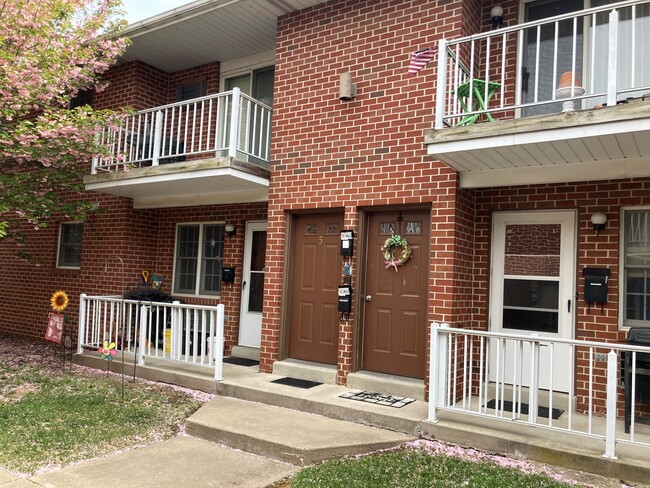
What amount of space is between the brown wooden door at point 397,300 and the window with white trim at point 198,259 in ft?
11.0

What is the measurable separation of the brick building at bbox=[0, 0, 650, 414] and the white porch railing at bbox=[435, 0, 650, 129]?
2 cm

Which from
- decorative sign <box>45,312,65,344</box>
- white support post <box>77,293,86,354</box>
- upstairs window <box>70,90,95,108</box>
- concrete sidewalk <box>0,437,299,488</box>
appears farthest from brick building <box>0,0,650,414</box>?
upstairs window <box>70,90,95,108</box>

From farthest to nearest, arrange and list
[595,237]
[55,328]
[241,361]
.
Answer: [241,361]
[55,328]
[595,237]

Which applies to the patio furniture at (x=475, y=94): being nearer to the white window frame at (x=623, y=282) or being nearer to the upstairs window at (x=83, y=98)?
the white window frame at (x=623, y=282)

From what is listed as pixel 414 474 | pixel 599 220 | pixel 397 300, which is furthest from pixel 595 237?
pixel 414 474

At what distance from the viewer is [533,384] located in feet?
14.7

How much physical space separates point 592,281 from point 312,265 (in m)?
3.38

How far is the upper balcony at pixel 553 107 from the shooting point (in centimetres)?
446

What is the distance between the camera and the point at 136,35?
8.43 m

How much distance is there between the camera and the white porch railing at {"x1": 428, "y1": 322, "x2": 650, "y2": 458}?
434 centimetres

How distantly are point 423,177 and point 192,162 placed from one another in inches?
129

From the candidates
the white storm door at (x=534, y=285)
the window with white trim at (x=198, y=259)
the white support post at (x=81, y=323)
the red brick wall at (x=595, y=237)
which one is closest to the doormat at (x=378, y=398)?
the white storm door at (x=534, y=285)

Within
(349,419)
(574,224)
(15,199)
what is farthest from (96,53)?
(574,224)

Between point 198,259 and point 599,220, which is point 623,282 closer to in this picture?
point 599,220
